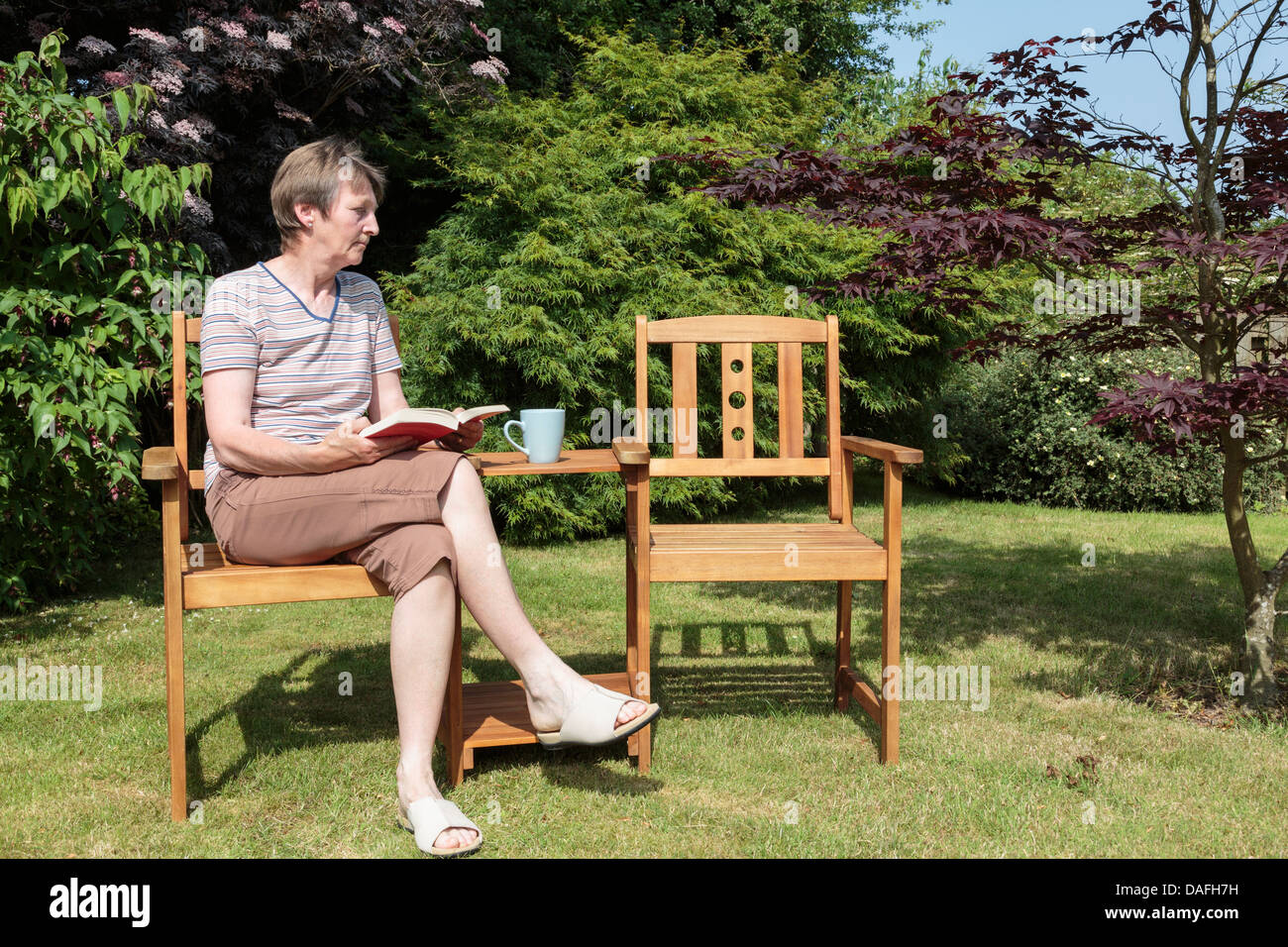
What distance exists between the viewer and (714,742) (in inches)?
110

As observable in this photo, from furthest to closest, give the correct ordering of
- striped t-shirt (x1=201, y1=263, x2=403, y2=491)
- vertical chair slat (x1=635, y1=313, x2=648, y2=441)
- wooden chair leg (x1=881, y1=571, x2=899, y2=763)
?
vertical chair slat (x1=635, y1=313, x2=648, y2=441) → wooden chair leg (x1=881, y1=571, x2=899, y2=763) → striped t-shirt (x1=201, y1=263, x2=403, y2=491)

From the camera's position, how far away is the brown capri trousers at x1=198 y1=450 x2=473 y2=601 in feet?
7.57

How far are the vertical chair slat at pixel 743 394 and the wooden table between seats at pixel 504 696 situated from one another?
46 cm

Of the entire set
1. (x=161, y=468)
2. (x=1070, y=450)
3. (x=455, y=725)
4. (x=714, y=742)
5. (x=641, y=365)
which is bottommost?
(x=714, y=742)

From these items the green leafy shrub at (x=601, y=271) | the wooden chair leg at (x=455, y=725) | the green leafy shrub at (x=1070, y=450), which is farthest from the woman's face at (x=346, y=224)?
the green leafy shrub at (x=1070, y=450)

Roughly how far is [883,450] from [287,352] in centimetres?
156

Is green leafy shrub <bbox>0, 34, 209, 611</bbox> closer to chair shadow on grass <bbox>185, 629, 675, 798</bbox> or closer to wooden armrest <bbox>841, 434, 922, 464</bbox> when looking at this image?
chair shadow on grass <bbox>185, 629, 675, 798</bbox>

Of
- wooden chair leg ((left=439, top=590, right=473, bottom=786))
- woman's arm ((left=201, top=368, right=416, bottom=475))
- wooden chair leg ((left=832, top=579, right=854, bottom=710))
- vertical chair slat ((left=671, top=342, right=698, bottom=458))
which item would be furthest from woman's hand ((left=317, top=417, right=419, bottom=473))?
wooden chair leg ((left=832, top=579, right=854, bottom=710))

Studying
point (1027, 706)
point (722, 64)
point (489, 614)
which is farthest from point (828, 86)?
point (489, 614)

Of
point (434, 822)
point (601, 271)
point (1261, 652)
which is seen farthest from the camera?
point (601, 271)

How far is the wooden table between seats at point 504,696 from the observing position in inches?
102

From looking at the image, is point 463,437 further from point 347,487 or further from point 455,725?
point 455,725

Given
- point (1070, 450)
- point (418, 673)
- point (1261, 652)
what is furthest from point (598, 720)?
point (1070, 450)

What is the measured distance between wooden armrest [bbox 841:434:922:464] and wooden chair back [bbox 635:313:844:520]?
0.13ft
